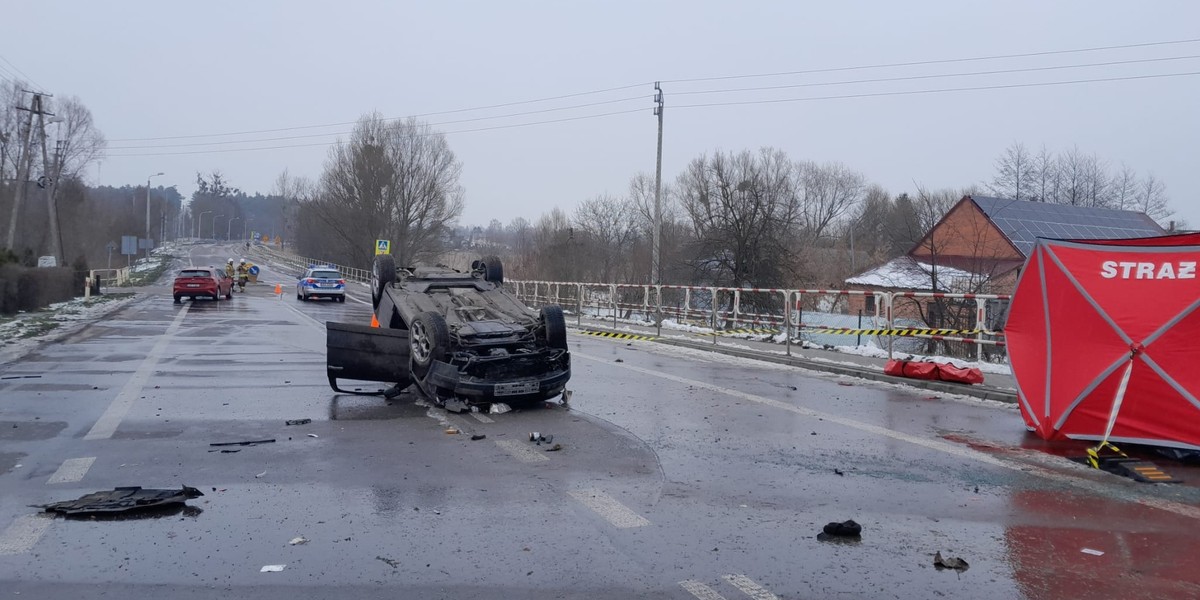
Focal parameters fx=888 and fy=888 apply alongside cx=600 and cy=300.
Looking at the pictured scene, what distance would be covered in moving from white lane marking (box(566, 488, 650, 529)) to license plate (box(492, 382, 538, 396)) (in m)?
3.64

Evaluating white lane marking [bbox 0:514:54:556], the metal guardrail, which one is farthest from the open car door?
the metal guardrail

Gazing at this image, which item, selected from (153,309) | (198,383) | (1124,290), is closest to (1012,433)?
(1124,290)

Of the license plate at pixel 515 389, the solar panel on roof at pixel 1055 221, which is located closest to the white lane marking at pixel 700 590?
the license plate at pixel 515 389

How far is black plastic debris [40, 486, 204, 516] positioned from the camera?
6320 millimetres

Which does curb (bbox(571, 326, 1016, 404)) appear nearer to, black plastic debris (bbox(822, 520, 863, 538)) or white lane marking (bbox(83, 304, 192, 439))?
black plastic debris (bbox(822, 520, 863, 538))

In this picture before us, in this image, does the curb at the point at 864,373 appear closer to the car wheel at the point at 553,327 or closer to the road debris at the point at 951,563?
the car wheel at the point at 553,327

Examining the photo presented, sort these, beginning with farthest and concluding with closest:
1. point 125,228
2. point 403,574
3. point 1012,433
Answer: point 125,228 < point 1012,433 < point 403,574

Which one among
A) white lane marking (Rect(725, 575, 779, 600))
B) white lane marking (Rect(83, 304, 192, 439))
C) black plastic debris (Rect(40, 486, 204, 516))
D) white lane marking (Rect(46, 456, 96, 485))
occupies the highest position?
white lane marking (Rect(725, 575, 779, 600))

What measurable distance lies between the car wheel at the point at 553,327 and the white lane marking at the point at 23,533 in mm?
6447

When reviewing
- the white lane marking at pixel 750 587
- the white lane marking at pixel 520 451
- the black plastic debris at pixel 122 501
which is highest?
the white lane marking at pixel 750 587

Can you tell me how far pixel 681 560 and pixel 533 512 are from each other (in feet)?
4.80

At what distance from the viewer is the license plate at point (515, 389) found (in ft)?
35.1

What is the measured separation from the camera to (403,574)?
5172 mm

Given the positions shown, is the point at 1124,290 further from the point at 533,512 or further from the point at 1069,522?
the point at 533,512
